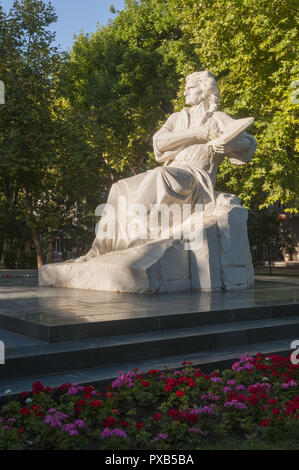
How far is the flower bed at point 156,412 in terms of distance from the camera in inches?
101

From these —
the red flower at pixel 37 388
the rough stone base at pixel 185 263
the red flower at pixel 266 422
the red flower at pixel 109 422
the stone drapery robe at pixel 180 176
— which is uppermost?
the stone drapery robe at pixel 180 176

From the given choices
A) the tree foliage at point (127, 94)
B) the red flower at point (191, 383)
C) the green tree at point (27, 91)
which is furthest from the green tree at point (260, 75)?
the red flower at point (191, 383)

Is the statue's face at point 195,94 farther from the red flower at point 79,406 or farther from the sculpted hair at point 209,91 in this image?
the red flower at point 79,406

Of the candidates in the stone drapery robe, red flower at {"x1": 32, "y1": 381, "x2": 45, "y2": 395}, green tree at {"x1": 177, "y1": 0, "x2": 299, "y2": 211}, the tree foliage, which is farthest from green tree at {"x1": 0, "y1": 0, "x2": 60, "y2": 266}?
red flower at {"x1": 32, "y1": 381, "x2": 45, "y2": 395}

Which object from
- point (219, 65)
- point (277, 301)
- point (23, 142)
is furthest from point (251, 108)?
point (277, 301)

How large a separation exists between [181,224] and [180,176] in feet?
2.46

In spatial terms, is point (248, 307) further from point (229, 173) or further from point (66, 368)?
point (229, 173)

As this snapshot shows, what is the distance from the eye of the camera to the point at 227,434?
2.80 metres

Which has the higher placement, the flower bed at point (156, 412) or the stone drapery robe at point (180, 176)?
the stone drapery robe at point (180, 176)

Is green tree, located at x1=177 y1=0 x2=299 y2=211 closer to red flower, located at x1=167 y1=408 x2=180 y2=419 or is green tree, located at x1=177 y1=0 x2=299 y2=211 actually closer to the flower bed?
the flower bed

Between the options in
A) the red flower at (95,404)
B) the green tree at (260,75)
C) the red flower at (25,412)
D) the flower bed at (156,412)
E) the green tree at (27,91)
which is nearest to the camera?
the flower bed at (156,412)

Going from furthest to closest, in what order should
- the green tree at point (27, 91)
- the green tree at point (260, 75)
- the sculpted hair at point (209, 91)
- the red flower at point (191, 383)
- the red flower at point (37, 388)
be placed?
the green tree at point (27, 91), the green tree at point (260, 75), the sculpted hair at point (209, 91), the red flower at point (191, 383), the red flower at point (37, 388)

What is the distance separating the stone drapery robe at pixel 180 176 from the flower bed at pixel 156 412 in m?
3.98

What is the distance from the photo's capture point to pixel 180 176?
24.2ft
